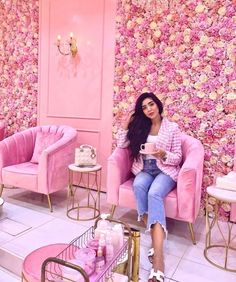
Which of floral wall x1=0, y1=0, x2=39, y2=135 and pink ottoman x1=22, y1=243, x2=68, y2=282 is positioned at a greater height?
floral wall x1=0, y1=0, x2=39, y2=135

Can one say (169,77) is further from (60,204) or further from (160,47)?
Answer: (60,204)

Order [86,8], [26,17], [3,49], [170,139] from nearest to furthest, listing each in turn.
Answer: [170,139]
[86,8]
[26,17]
[3,49]

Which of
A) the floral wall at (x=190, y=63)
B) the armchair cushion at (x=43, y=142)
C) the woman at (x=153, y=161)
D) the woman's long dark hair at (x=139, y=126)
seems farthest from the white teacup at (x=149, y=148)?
the armchair cushion at (x=43, y=142)

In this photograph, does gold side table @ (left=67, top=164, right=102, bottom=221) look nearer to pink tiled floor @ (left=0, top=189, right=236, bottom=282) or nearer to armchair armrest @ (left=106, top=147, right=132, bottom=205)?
pink tiled floor @ (left=0, top=189, right=236, bottom=282)

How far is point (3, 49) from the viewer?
4.07 metres

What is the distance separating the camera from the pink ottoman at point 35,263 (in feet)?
4.14

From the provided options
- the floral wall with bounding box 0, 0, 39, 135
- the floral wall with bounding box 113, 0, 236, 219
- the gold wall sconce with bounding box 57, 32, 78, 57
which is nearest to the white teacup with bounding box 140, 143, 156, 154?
the floral wall with bounding box 113, 0, 236, 219

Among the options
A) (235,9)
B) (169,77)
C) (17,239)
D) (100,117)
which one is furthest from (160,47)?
(17,239)

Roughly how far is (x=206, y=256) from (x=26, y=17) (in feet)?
11.9

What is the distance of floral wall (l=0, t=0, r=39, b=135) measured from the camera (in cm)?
374

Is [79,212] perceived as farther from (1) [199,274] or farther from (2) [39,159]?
(1) [199,274]

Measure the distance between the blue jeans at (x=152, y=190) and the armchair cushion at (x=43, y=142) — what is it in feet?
4.35

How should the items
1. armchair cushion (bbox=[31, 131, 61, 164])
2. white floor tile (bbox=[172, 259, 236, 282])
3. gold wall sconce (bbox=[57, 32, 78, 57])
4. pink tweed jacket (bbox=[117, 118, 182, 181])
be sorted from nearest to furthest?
white floor tile (bbox=[172, 259, 236, 282])
pink tweed jacket (bbox=[117, 118, 182, 181])
armchair cushion (bbox=[31, 131, 61, 164])
gold wall sconce (bbox=[57, 32, 78, 57])

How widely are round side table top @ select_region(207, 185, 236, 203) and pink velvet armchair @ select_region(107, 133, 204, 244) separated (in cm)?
15
